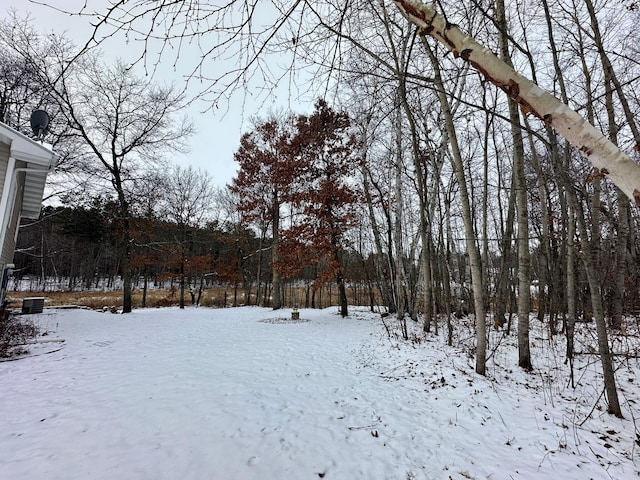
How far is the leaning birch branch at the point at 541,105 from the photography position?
99 centimetres

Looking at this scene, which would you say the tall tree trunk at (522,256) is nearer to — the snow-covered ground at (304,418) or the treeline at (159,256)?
the snow-covered ground at (304,418)

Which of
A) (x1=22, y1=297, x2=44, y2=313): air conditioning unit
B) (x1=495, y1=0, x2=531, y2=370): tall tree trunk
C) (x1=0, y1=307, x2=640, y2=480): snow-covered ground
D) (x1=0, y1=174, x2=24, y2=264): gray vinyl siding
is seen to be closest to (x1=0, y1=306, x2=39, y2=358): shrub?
(x1=0, y1=307, x2=640, y2=480): snow-covered ground

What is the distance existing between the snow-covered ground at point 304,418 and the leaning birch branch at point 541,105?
8.52 ft

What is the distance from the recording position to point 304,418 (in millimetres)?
3236

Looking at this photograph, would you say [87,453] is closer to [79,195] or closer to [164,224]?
[79,195]

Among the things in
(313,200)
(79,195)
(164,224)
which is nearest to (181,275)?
(164,224)

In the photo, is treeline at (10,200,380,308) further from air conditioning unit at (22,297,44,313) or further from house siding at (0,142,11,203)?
house siding at (0,142,11,203)

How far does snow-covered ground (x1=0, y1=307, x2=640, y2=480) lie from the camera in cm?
236

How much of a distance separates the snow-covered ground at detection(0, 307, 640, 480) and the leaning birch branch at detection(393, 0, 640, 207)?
8.52 feet

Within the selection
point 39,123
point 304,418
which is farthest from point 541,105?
point 39,123

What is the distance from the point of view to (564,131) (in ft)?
3.61

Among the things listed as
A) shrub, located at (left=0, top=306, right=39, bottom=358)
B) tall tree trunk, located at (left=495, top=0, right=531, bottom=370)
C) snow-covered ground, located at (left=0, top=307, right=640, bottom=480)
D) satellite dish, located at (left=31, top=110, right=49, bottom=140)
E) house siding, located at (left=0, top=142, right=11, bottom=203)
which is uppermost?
satellite dish, located at (left=31, top=110, right=49, bottom=140)

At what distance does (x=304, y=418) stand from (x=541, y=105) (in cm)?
354

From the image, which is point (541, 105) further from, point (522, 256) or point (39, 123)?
point (39, 123)
